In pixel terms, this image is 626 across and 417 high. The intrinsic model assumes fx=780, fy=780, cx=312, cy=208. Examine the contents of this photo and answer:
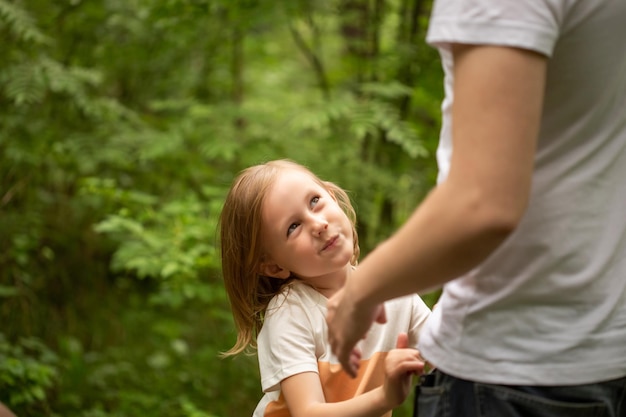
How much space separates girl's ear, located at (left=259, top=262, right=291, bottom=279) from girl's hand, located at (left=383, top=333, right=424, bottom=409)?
427 millimetres

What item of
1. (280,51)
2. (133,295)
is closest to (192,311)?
(133,295)

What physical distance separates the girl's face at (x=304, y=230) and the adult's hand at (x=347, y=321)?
540 millimetres

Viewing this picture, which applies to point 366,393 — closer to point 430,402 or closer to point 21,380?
point 430,402

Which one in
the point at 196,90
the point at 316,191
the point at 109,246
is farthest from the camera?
the point at 109,246

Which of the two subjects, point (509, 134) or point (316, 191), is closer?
point (509, 134)

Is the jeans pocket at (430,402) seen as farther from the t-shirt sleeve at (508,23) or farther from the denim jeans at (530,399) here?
the t-shirt sleeve at (508,23)

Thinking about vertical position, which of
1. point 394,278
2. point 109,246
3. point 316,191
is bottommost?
point 109,246

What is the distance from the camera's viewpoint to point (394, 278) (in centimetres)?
100

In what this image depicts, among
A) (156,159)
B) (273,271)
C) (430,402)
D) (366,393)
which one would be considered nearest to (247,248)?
(273,271)

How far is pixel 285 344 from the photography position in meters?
1.67

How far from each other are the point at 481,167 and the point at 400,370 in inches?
21.9

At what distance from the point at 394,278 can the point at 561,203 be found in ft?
0.90

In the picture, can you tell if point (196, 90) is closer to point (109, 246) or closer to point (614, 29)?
point (109, 246)

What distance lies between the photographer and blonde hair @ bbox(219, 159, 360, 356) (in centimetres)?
176
